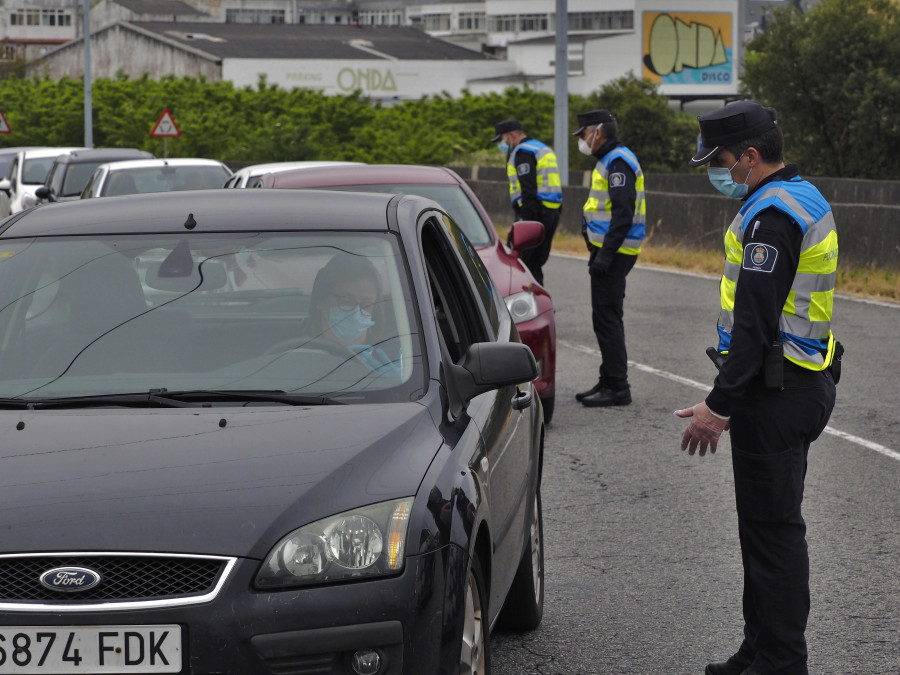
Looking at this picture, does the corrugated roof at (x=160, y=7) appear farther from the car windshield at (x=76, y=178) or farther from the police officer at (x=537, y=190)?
the police officer at (x=537, y=190)

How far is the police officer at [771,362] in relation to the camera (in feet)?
13.7

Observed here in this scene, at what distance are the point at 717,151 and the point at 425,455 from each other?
152cm

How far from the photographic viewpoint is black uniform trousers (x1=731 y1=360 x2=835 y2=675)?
4.27m

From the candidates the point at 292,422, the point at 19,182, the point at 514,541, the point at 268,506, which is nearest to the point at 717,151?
the point at 514,541

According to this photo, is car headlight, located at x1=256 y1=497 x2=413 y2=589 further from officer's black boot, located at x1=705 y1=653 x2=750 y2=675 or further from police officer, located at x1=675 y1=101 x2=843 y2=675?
officer's black boot, located at x1=705 y1=653 x2=750 y2=675

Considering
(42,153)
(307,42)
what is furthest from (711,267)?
(307,42)

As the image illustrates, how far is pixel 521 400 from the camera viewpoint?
15.9 ft

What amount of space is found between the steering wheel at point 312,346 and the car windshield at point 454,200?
5748 millimetres

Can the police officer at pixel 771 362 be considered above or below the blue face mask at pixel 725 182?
below

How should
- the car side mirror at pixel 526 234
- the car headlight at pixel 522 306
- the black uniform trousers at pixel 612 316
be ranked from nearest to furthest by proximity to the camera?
the car headlight at pixel 522 306, the car side mirror at pixel 526 234, the black uniform trousers at pixel 612 316

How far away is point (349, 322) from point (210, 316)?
1.38 feet

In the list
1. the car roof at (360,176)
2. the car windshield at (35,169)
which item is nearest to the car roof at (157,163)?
the car roof at (360,176)

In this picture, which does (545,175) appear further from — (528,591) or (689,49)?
(689,49)

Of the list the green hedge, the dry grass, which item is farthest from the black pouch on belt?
the green hedge
